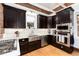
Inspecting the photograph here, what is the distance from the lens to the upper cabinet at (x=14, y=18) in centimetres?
157

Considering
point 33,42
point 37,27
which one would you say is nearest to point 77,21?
point 37,27

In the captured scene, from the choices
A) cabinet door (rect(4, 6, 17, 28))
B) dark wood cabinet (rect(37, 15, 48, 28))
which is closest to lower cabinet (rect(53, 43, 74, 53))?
dark wood cabinet (rect(37, 15, 48, 28))

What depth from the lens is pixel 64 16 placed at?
1712 mm

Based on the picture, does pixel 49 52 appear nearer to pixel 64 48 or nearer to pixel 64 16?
pixel 64 48

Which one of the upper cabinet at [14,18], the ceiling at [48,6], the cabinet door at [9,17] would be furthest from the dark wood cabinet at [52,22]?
the cabinet door at [9,17]

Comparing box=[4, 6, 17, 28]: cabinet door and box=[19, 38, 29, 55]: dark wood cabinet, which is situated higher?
box=[4, 6, 17, 28]: cabinet door

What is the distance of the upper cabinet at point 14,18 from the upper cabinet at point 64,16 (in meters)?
0.64

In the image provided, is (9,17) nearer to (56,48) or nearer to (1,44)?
(1,44)

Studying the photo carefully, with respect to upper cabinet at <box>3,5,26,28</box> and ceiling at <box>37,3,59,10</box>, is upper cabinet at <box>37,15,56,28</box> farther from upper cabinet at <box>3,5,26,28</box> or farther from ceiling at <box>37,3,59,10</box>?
upper cabinet at <box>3,5,26,28</box>

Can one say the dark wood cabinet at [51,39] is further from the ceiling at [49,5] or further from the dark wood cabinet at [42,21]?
the ceiling at [49,5]

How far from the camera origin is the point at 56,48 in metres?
1.75

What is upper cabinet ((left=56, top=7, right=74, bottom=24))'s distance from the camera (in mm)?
1675

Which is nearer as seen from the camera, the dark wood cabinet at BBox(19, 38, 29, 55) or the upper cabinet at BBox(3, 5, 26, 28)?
the upper cabinet at BBox(3, 5, 26, 28)

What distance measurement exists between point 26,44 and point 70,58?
2.81 ft
